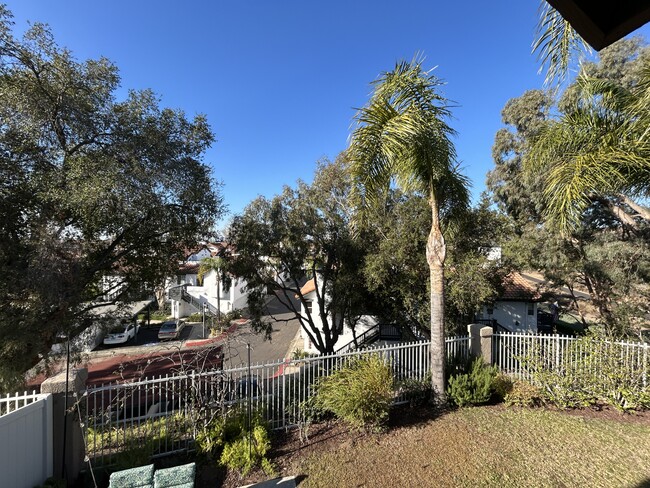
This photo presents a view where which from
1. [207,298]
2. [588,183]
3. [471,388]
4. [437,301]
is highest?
[588,183]

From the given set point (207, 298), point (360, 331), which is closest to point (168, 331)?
point (207, 298)

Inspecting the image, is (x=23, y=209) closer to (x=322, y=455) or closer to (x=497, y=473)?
(x=322, y=455)

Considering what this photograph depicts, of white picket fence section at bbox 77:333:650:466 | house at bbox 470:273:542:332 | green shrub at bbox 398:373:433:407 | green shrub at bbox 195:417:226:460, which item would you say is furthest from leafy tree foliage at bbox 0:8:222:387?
house at bbox 470:273:542:332

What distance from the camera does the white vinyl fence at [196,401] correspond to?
15.2 feet

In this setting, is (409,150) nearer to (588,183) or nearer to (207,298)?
(588,183)

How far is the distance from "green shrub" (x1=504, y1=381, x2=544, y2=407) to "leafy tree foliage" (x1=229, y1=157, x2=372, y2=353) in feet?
17.9

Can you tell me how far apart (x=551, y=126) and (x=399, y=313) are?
7.02 meters

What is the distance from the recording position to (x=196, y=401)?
5.15 metres

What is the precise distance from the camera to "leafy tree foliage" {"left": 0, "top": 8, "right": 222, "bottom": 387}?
6.02 metres

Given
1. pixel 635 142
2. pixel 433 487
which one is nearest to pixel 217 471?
pixel 433 487

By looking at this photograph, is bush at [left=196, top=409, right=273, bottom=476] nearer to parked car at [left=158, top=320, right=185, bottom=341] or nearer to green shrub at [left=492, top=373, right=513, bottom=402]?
green shrub at [left=492, top=373, right=513, bottom=402]

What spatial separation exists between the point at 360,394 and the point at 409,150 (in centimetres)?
445

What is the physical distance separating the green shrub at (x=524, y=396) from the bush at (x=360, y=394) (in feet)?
9.29

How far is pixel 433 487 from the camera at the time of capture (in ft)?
12.5
